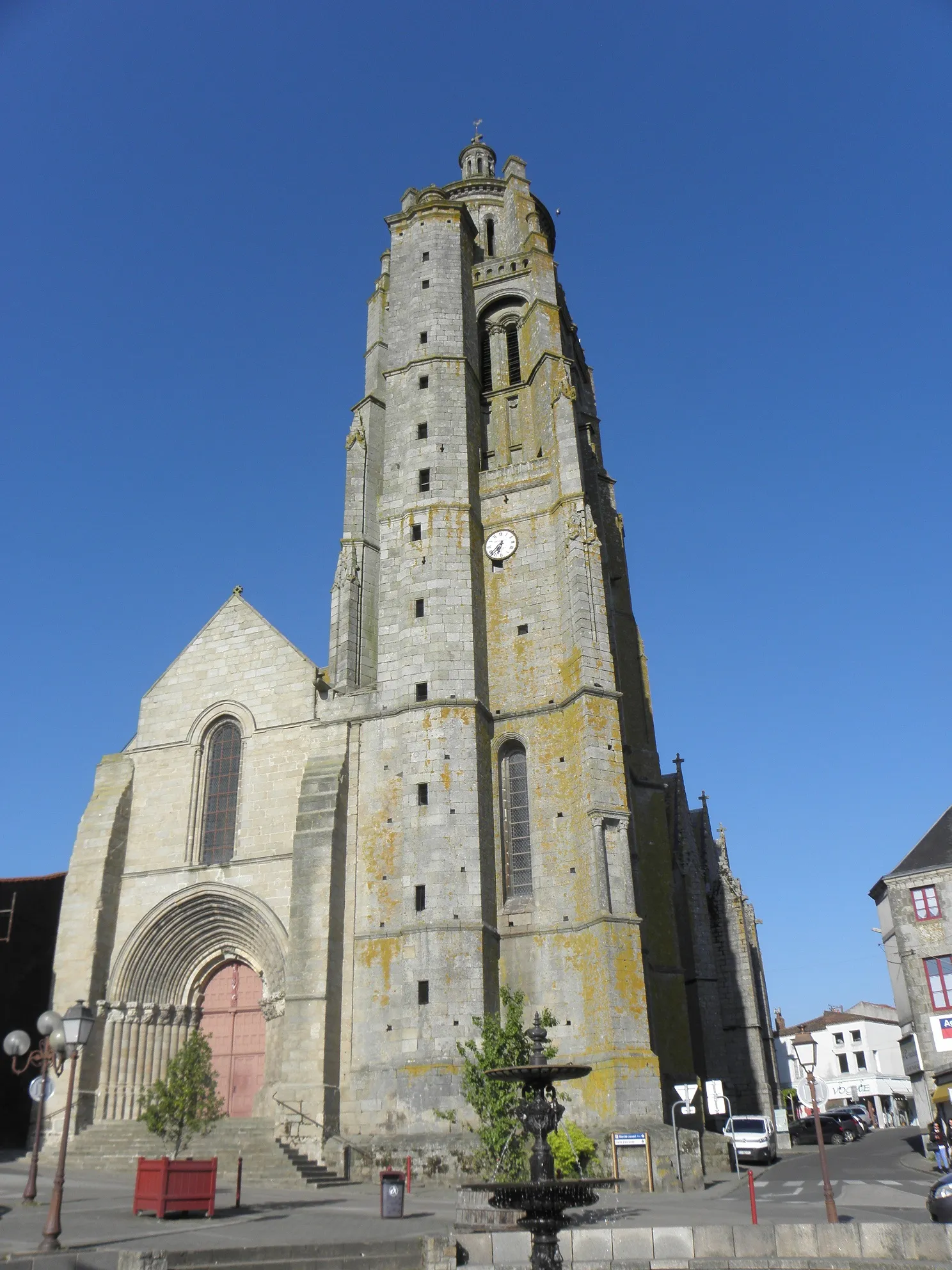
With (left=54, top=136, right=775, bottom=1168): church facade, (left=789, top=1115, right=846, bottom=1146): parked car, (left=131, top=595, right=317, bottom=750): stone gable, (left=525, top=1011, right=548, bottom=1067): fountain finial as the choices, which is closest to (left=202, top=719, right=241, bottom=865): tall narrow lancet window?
(left=54, top=136, right=775, bottom=1168): church facade

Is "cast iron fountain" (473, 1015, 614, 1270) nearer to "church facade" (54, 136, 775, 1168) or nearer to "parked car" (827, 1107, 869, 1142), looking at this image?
"church facade" (54, 136, 775, 1168)

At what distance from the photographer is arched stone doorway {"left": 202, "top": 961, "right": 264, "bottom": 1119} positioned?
69.7 ft

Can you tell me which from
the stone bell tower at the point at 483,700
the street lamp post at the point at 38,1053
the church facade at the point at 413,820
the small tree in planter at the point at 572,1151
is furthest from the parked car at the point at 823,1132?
the street lamp post at the point at 38,1053

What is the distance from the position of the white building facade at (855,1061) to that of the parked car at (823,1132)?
22782mm

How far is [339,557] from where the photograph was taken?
84.1ft

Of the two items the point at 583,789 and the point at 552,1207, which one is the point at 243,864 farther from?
the point at 552,1207

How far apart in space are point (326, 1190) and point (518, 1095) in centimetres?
376

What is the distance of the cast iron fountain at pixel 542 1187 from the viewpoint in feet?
29.9

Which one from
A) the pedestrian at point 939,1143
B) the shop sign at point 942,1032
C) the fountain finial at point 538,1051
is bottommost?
the pedestrian at point 939,1143

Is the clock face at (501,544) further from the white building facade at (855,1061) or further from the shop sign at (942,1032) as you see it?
the white building facade at (855,1061)

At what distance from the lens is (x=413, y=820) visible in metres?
21.2

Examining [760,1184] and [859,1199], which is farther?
[760,1184]

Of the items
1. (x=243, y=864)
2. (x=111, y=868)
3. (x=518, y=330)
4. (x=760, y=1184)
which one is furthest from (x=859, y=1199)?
(x=518, y=330)

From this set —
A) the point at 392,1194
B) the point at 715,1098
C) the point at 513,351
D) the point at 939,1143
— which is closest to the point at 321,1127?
the point at 392,1194
